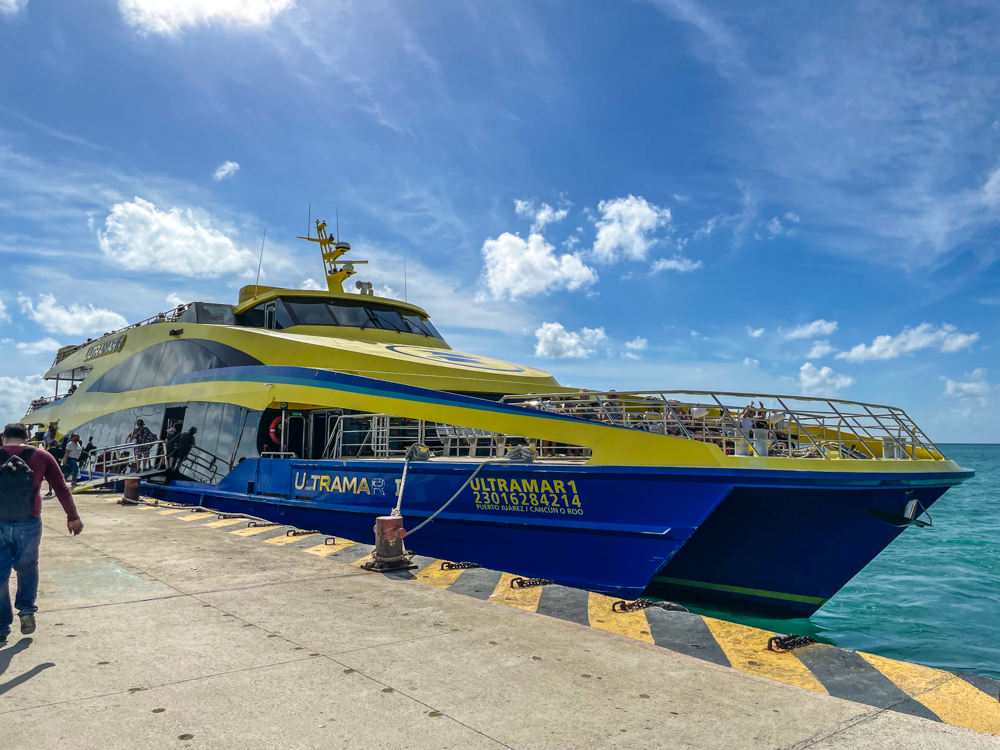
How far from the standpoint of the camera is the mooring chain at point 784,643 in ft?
14.9

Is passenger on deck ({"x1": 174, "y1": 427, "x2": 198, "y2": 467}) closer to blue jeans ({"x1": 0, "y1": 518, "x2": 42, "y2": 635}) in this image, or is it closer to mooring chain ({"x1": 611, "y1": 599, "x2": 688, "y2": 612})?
blue jeans ({"x1": 0, "y1": 518, "x2": 42, "y2": 635})

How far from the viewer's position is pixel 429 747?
3.04 metres

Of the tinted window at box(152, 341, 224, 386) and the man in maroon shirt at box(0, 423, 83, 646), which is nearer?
the man in maroon shirt at box(0, 423, 83, 646)

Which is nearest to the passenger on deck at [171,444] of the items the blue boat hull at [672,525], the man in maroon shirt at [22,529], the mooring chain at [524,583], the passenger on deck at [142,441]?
the passenger on deck at [142,441]

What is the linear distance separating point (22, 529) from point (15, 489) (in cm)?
27

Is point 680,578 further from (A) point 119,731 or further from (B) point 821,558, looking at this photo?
(A) point 119,731

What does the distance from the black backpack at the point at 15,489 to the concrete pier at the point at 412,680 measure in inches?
32.2

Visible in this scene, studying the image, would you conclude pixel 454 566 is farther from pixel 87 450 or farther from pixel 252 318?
pixel 87 450

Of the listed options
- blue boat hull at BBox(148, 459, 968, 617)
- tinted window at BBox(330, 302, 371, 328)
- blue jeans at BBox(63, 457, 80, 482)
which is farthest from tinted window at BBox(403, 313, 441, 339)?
blue jeans at BBox(63, 457, 80, 482)

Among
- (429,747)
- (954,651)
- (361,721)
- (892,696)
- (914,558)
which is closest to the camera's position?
(429,747)

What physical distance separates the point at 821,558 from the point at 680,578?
1.58 meters

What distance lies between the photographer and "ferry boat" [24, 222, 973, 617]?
6.99 metres

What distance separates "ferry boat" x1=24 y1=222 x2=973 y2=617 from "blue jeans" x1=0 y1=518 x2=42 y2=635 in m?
4.28

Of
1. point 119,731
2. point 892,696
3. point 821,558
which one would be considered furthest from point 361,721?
point 821,558
